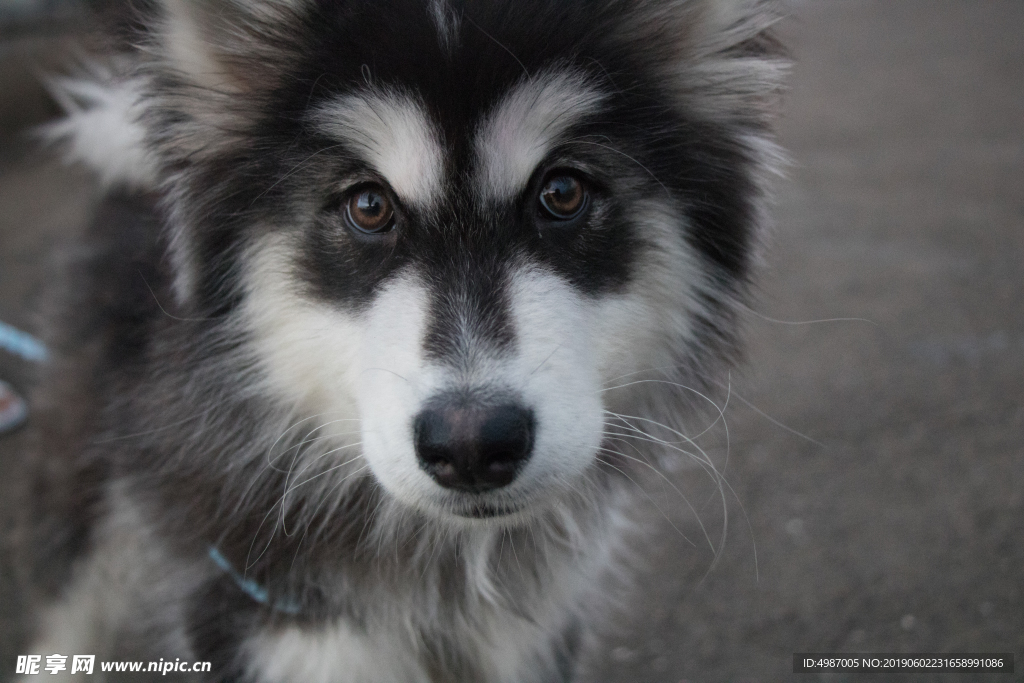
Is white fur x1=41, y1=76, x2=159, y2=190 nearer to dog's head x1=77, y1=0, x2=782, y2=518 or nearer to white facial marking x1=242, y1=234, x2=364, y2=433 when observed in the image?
dog's head x1=77, y1=0, x2=782, y2=518

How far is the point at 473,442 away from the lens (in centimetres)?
142

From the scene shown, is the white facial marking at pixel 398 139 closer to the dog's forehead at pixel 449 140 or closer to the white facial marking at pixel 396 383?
the dog's forehead at pixel 449 140

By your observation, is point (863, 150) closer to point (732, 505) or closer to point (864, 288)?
point (864, 288)

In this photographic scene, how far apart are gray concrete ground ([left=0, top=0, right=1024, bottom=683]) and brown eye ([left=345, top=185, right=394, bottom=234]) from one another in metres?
1.14

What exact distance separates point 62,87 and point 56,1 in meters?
5.81

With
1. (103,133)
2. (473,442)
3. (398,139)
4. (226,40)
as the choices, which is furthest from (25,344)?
(473,442)

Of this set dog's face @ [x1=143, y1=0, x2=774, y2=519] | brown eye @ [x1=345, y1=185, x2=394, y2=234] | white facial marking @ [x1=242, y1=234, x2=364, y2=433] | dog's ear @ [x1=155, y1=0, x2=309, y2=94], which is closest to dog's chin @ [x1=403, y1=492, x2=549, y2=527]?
dog's face @ [x1=143, y1=0, x2=774, y2=519]

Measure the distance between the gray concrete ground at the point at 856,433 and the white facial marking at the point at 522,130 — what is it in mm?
810

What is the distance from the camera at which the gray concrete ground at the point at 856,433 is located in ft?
8.87

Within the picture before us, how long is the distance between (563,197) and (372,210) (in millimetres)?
422

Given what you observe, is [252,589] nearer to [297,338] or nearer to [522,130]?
[297,338]

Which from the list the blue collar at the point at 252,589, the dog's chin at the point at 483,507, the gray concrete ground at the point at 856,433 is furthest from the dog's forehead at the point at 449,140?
the blue collar at the point at 252,589

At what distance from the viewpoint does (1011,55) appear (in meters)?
9.23

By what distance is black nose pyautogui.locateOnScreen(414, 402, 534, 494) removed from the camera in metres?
1.43
